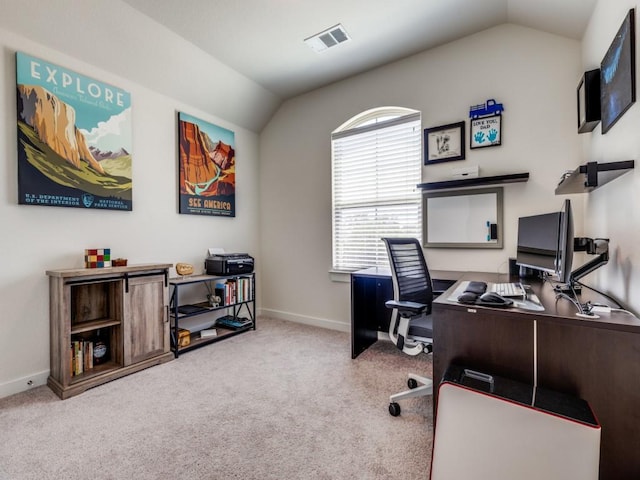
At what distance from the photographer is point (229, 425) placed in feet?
5.92

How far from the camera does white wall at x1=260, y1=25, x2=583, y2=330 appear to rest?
246 cm

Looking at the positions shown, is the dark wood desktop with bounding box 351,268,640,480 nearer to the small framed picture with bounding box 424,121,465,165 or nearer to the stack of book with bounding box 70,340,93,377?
the small framed picture with bounding box 424,121,465,165

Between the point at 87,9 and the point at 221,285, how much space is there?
8.62ft

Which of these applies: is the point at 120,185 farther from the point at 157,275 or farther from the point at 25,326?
the point at 25,326

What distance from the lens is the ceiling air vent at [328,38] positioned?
2.68m

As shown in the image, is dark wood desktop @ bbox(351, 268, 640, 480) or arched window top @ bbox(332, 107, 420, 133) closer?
dark wood desktop @ bbox(351, 268, 640, 480)

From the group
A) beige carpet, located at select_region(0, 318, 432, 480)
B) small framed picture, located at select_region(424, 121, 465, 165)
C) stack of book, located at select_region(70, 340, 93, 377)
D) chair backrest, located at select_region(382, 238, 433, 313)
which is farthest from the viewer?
small framed picture, located at select_region(424, 121, 465, 165)

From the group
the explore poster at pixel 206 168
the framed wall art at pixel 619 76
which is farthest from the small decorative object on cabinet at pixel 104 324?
the framed wall art at pixel 619 76

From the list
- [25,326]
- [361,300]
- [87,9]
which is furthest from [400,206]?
[25,326]

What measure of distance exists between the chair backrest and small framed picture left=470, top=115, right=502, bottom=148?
1262 millimetres

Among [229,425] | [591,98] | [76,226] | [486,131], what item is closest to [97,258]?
[76,226]

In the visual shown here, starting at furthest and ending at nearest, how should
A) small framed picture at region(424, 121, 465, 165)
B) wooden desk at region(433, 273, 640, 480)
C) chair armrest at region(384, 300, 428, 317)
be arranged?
1. small framed picture at region(424, 121, 465, 165)
2. chair armrest at region(384, 300, 428, 317)
3. wooden desk at region(433, 273, 640, 480)

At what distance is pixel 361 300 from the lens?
296 centimetres

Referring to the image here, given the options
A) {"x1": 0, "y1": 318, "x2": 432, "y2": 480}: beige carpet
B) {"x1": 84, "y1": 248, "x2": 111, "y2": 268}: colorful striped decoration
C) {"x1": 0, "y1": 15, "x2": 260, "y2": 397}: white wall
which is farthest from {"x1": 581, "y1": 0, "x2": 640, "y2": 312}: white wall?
{"x1": 84, "y1": 248, "x2": 111, "y2": 268}: colorful striped decoration
